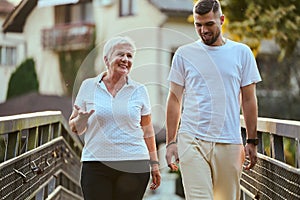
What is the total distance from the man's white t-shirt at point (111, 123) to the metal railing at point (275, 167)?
0.75 m

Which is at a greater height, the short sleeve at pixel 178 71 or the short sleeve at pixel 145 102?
the short sleeve at pixel 178 71

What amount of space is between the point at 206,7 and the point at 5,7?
1090 inches

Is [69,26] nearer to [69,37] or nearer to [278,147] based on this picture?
[69,37]

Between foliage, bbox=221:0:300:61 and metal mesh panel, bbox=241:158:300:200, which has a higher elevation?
foliage, bbox=221:0:300:61

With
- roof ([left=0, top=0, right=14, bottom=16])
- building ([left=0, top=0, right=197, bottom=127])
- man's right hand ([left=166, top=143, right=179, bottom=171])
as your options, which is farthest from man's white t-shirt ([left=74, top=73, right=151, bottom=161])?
roof ([left=0, top=0, right=14, bottom=16])

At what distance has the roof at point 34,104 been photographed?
85.9 ft

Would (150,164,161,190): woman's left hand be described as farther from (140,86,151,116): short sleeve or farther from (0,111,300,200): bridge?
(0,111,300,200): bridge

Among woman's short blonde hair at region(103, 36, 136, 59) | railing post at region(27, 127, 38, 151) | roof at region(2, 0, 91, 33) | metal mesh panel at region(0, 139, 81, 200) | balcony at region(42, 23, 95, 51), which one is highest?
roof at region(2, 0, 91, 33)

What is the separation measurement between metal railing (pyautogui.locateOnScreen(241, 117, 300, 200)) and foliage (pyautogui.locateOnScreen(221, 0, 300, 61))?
12.3 meters

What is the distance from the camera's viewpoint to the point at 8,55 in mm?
34062

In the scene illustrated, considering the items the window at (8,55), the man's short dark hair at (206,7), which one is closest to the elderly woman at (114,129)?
the man's short dark hair at (206,7)

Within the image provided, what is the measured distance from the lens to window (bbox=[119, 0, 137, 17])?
28.5 meters

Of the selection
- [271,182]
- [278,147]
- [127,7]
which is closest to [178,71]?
[278,147]

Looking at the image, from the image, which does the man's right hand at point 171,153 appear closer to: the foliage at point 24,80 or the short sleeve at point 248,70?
the short sleeve at point 248,70
